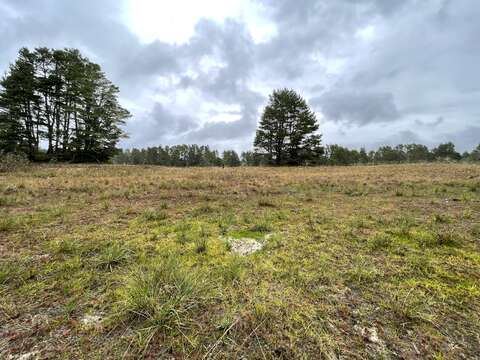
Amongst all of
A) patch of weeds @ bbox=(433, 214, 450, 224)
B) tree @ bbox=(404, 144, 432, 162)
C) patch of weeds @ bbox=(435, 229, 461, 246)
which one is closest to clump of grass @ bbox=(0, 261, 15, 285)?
patch of weeds @ bbox=(435, 229, 461, 246)

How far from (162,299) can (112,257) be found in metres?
1.30

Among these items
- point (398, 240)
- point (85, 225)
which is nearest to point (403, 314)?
point (398, 240)

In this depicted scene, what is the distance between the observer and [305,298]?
84.4 inches

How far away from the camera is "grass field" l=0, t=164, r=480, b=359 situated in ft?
5.34

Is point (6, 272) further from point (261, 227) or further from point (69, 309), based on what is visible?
point (261, 227)

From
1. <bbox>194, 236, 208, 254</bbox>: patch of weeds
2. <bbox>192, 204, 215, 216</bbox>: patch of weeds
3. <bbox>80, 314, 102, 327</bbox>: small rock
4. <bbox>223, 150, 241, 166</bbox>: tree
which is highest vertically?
<bbox>223, 150, 241, 166</bbox>: tree

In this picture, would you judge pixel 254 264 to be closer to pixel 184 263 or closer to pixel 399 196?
pixel 184 263

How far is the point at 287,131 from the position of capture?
33.8 metres

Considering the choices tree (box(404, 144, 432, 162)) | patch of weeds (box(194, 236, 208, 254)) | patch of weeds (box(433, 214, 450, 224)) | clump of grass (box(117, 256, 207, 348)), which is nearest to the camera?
clump of grass (box(117, 256, 207, 348))

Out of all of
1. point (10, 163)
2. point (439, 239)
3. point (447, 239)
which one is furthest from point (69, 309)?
point (10, 163)

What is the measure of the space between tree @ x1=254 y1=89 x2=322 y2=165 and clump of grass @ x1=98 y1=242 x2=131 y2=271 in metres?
32.2

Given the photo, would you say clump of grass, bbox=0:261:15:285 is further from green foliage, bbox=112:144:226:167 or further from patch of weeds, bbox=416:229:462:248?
green foliage, bbox=112:144:226:167

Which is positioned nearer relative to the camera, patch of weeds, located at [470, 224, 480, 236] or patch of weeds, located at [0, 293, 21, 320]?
patch of weeds, located at [0, 293, 21, 320]

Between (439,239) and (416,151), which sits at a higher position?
(416,151)
